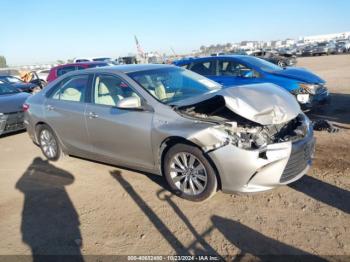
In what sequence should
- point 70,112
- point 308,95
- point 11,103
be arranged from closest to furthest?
1. point 70,112
2. point 308,95
3. point 11,103

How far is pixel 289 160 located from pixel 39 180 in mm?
3734

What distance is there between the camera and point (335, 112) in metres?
8.14

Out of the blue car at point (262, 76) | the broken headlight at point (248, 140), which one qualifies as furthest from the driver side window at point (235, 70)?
the broken headlight at point (248, 140)

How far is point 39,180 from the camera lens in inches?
205

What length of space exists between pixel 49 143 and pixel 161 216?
10.4 feet

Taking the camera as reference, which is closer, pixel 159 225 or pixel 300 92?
pixel 159 225

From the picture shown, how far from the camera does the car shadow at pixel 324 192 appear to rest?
12.3 feet

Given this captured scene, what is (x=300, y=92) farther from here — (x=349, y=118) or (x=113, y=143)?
(x=113, y=143)

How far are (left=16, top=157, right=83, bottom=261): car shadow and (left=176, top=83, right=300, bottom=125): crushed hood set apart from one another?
76.0 inches

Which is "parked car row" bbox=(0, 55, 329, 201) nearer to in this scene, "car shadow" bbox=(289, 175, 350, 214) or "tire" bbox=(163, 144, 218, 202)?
"tire" bbox=(163, 144, 218, 202)

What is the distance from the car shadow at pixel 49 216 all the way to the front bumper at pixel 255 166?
172cm

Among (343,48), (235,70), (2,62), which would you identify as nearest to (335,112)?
(235,70)

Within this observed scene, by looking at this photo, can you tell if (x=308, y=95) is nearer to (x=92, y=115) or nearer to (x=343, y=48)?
(x=92, y=115)

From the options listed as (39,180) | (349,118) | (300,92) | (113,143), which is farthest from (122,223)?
(349,118)
